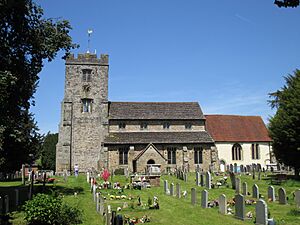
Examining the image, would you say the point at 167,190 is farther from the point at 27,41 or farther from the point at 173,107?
the point at 173,107

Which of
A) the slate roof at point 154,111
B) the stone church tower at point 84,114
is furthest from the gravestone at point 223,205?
the slate roof at point 154,111

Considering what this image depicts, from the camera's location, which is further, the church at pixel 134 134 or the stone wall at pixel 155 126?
the stone wall at pixel 155 126

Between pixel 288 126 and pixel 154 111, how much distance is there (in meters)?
19.9

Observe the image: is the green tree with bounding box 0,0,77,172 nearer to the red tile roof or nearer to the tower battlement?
the tower battlement

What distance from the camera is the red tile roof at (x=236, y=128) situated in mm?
44781

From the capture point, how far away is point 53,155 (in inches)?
2327

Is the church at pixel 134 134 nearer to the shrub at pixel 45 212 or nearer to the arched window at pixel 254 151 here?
the arched window at pixel 254 151

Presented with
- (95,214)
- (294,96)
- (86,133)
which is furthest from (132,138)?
(95,214)

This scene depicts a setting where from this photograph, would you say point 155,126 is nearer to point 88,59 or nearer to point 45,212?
point 88,59

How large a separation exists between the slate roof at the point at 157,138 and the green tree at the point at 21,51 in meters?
19.4

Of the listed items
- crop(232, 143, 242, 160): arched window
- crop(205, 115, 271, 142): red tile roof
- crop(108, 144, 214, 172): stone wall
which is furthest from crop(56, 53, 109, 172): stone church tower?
crop(232, 143, 242, 160): arched window

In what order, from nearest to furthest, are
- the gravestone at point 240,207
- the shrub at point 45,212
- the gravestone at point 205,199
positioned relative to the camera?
the shrub at point 45,212, the gravestone at point 240,207, the gravestone at point 205,199

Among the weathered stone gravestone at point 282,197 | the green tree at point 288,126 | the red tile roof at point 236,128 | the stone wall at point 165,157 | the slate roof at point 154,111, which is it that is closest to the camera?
the weathered stone gravestone at point 282,197

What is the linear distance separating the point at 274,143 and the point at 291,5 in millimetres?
25509
